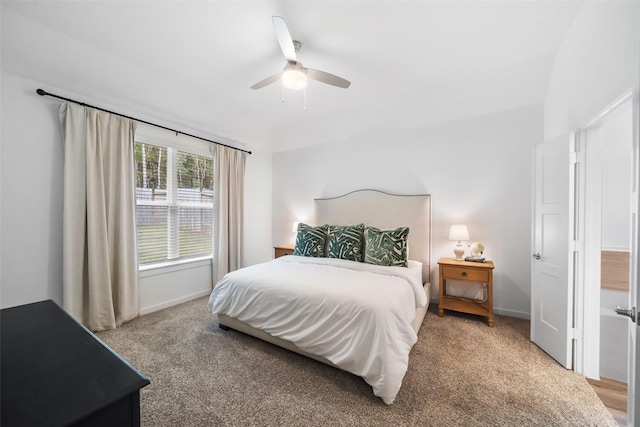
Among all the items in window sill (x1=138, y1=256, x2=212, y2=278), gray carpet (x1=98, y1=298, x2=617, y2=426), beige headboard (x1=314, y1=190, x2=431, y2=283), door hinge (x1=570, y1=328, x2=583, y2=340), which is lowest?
gray carpet (x1=98, y1=298, x2=617, y2=426)

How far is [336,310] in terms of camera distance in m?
1.88

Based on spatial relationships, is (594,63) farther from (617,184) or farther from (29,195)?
(29,195)

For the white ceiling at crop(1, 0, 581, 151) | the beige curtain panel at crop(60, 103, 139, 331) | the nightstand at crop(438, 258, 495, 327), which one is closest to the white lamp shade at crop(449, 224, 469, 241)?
the nightstand at crop(438, 258, 495, 327)

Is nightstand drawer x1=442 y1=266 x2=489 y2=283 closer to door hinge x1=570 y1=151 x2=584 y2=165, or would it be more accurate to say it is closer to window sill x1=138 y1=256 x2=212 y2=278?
door hinge x1=570 y1=151 x2=584 y2=165

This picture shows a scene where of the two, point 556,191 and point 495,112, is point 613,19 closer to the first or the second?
point 556,191

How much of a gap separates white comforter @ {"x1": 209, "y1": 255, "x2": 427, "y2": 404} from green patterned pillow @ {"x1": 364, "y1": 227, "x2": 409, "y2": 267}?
17 cm

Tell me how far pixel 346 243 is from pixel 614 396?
7.83ft

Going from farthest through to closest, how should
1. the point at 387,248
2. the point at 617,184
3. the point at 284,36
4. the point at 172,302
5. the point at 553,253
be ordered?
the point at 172,302 < the point at 387,248 < the point at 617,184 < the point at 553,253 < the point at 284,36

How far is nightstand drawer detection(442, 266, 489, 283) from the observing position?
2734 mm

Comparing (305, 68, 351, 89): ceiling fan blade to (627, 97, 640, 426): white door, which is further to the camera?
(305, 68, 351, 89): ceiling fan blade

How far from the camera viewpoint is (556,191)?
215 cm

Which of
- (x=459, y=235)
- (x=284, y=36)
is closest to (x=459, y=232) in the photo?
(x=459, y=235)

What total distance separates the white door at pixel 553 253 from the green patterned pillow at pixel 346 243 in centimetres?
174

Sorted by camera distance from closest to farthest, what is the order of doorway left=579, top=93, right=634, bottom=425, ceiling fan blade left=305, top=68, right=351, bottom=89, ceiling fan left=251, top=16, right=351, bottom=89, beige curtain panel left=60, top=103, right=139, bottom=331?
doorway left=579, top=93, right=634, bottom=425, ceiling fan left=251, top=16, right=351, bottom=89, ceiling fan blade left=305, top=68, right=351, bottom=89, beige curtain panel left=60, top=103, right=139, bottom=331
